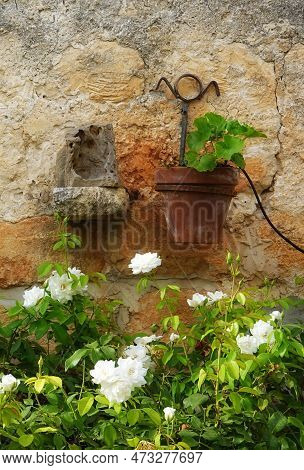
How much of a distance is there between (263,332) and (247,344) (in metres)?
0.06

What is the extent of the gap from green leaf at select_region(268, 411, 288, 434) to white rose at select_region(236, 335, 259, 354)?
177 mm

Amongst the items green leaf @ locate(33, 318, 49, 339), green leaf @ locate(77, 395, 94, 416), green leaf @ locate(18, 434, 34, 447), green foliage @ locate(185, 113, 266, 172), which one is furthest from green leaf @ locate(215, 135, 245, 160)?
green leaf @ locate(18, 434, 34, 447)

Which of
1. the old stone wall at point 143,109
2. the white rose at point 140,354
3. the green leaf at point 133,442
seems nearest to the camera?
the green leaf at point 133,442

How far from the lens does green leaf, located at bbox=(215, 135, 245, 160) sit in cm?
209

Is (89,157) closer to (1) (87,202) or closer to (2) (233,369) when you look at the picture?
(1) (87,202)

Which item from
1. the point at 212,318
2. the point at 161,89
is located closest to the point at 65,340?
the point at 212,318

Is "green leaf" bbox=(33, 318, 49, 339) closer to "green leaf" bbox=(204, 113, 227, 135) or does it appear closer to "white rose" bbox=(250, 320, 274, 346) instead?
"white rose" bbox=(250, 320, 274, 346)

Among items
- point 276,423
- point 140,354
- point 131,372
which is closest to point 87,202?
point 140,354

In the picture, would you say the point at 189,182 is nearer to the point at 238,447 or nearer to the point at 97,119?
the point at 97,119

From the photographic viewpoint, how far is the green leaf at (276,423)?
6.07 ft

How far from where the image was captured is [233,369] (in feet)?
5.88

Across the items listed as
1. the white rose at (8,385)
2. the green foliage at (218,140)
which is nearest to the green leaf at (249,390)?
the white rose at (8,385)

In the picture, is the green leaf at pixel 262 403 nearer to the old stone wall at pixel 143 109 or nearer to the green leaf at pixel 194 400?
the green leaf at pixel 194 400

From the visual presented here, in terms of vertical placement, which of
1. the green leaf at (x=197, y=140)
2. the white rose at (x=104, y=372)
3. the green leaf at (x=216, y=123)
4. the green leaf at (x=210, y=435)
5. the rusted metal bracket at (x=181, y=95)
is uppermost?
the rusted metal bracket at (x=181, y=95)
